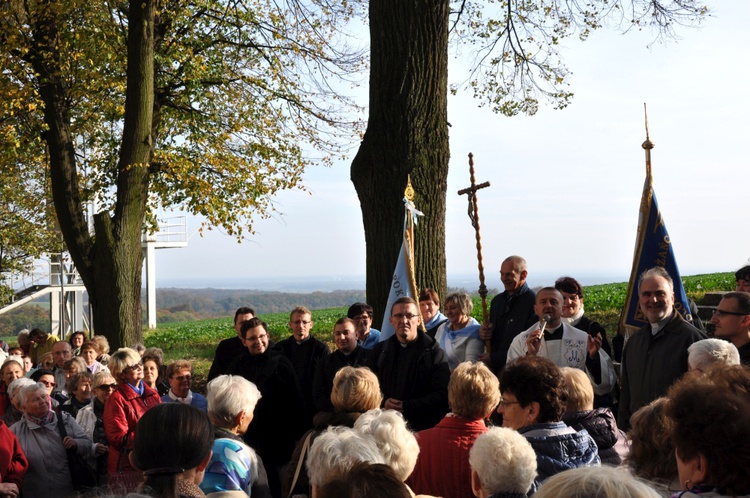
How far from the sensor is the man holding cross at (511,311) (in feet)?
23.9

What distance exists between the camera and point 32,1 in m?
14.4

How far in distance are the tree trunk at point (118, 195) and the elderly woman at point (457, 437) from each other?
388 inches

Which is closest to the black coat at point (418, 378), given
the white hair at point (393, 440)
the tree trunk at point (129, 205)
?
the white hair at point (393, 440)

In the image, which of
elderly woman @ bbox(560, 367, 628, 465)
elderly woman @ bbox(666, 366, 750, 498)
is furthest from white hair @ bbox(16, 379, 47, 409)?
elderly woman @ bbox(666, 366, 750, 498)

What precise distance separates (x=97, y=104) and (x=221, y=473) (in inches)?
559

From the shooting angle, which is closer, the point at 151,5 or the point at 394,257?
the point at 394,257

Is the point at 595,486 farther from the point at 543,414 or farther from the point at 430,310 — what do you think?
the point at 430,310

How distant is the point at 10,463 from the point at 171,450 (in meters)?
3.83

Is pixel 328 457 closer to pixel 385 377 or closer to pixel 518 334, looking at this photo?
pixel 385 377

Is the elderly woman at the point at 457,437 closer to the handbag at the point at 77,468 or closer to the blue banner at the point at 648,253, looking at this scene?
the blue banner at the point at 648,253

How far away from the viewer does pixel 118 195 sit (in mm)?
13867

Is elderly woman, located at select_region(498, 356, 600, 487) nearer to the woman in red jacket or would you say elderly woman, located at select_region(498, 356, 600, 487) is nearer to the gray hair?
the woman in red jacket

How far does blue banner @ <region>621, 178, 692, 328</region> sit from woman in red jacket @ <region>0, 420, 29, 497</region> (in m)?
5.24

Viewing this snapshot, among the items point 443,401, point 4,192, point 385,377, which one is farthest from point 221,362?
point 4,192
